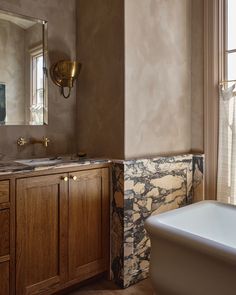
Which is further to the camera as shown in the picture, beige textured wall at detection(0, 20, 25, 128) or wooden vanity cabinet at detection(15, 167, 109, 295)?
beige textured wall at detection(0, 20, 25, 128)

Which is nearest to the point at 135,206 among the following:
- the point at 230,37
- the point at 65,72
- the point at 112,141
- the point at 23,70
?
the point at 112,141

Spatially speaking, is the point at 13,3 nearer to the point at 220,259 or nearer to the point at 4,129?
the point at 4,129

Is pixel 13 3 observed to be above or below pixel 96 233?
above

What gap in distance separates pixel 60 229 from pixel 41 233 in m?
0.13

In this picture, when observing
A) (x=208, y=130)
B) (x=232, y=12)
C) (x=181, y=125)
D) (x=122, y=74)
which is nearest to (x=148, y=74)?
(x=122, y=74)

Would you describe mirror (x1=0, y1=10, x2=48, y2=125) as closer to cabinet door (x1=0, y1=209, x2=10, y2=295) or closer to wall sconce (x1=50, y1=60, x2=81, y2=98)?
wall sconce (x1=50, y1=60, x2=81, y2=98)

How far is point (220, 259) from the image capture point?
123 cm

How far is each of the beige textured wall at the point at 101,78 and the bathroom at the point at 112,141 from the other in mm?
12

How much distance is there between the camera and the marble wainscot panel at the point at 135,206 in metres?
2.06

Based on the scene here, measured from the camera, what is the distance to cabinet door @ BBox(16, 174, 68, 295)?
1.70m

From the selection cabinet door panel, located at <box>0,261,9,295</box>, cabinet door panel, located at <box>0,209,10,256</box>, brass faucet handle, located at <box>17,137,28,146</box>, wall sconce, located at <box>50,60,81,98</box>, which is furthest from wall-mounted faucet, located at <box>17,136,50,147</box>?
cabinet door panel, located at <box>0,261,9,295</box>

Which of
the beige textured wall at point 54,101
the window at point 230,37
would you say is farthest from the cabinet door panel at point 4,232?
the window at point 230,37

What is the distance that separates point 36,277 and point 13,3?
1903 mm

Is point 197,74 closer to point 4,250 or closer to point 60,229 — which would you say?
point 60,229
